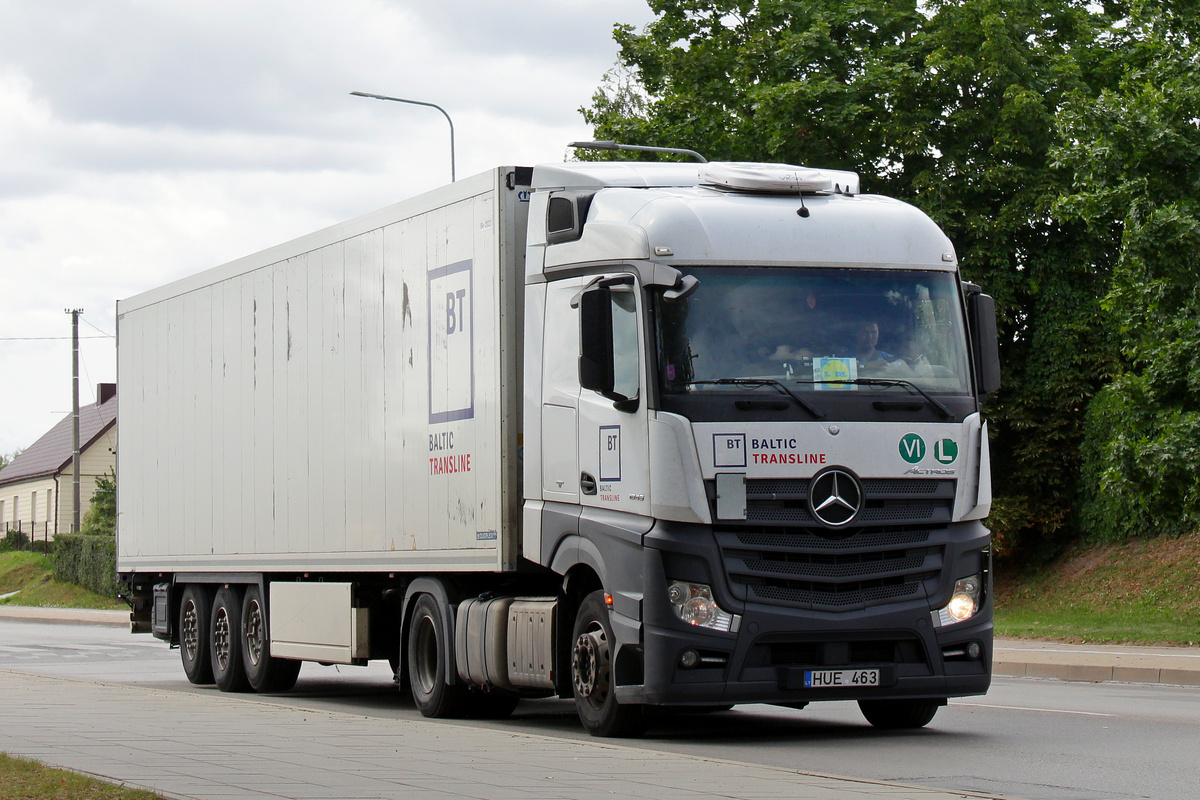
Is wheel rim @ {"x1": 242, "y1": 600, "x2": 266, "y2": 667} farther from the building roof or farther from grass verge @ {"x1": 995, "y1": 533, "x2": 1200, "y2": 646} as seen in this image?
the building roof

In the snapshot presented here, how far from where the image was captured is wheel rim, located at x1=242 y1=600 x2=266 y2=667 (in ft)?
55.2

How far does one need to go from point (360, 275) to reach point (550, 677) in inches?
179

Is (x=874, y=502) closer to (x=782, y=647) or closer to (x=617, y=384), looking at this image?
(x=782, y=647)

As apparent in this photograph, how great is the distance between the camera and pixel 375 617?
1486 cm

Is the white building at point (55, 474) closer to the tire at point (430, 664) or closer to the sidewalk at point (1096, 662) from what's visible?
the sidewalk at point (1096, 662)

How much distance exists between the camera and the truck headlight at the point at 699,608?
1058 cm

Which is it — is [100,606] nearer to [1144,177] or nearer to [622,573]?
[1144,177]

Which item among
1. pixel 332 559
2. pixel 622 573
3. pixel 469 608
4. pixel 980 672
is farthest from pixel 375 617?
pixel 980 672

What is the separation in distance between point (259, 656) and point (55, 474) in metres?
69.6

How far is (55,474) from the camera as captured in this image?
82.6 m

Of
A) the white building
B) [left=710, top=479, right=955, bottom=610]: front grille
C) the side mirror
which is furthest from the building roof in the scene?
[left=710, top=479, right=955, bottom=610]: front grille

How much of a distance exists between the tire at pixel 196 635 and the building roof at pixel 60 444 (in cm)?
6363

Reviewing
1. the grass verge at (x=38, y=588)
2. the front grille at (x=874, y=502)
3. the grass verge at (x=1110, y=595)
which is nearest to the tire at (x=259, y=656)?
the front grille at (x=874, y=502)

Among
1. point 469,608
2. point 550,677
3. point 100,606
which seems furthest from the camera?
point 100,606
